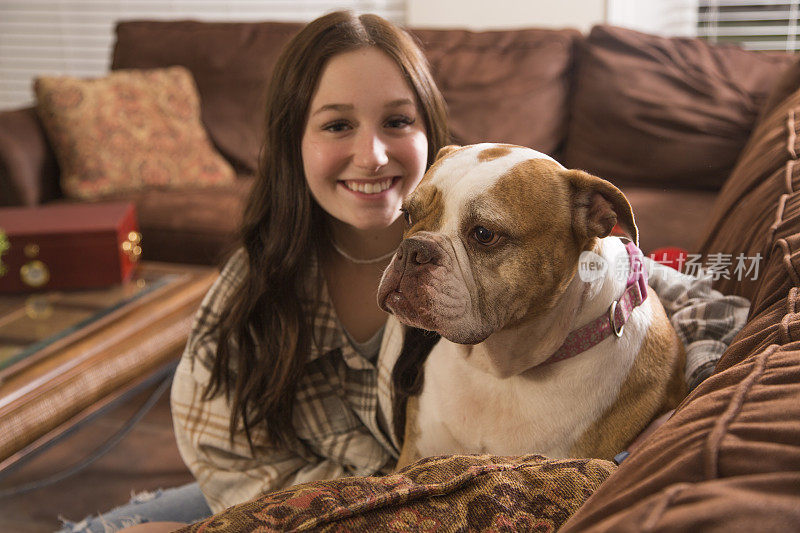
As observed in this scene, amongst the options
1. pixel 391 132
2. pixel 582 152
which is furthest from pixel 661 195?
pixel 391 132

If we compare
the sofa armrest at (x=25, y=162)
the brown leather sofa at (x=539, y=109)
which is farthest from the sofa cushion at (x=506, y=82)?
the sofa armrest at (x=25, y=162)

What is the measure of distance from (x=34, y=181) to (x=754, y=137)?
8.94 ft

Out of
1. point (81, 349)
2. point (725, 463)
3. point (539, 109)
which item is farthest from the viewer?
point (81, 349)

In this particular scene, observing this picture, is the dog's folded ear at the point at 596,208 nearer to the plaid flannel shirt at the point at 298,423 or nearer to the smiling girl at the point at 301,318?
the smiling girl at the point at 301,318

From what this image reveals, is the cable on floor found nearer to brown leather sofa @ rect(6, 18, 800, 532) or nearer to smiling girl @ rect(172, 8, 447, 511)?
smiling girl @ rect(172, 8, 447, 511)

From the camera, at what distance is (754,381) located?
52cm

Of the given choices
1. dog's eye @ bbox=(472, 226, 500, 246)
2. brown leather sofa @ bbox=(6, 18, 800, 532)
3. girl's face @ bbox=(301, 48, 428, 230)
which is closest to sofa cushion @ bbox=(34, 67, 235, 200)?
brown leather sofa @ bbox=(6, 18, 800, 532)

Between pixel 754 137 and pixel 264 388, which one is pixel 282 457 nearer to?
pixel 264 388

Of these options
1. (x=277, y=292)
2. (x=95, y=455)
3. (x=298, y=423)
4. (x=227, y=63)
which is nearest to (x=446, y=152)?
(x=277, y=292)

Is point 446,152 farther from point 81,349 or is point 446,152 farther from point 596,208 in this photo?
point 81,349

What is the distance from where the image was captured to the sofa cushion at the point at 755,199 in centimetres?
93

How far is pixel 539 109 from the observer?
1.54 metres

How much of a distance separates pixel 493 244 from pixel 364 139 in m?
0.25

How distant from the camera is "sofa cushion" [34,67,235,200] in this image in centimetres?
299
